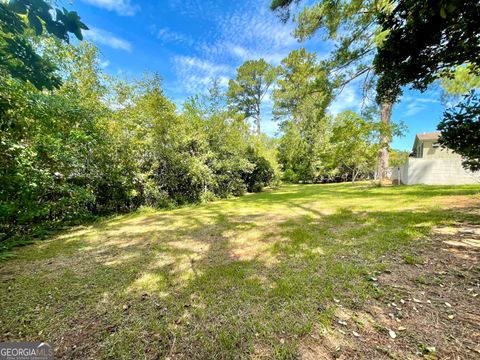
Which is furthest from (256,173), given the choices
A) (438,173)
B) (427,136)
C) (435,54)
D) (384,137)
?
(427,136)

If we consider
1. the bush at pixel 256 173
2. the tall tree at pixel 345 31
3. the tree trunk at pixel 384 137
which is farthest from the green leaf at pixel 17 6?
the tree trunk at pixel 384 137

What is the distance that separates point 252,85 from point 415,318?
22269 millimetres

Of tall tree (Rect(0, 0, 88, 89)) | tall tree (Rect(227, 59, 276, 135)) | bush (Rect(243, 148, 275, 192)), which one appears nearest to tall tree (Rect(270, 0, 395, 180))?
bush (Rect(243, 148, 275, 192))

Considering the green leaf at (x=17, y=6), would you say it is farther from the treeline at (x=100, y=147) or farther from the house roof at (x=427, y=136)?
the house roof at (x=427, y=136)

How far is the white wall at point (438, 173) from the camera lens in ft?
30.8

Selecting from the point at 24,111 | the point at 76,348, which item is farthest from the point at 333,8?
the point at 76,348

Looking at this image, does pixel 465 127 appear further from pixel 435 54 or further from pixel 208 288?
pixel 208 288

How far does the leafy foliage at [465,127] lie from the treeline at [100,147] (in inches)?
227

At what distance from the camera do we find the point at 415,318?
5.15ft

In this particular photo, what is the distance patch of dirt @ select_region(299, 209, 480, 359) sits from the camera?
1.31 meters

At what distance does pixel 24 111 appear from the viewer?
3738mm

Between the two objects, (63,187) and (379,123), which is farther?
(379,123)

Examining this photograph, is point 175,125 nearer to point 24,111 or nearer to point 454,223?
point 24,111

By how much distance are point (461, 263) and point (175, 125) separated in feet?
26.8
